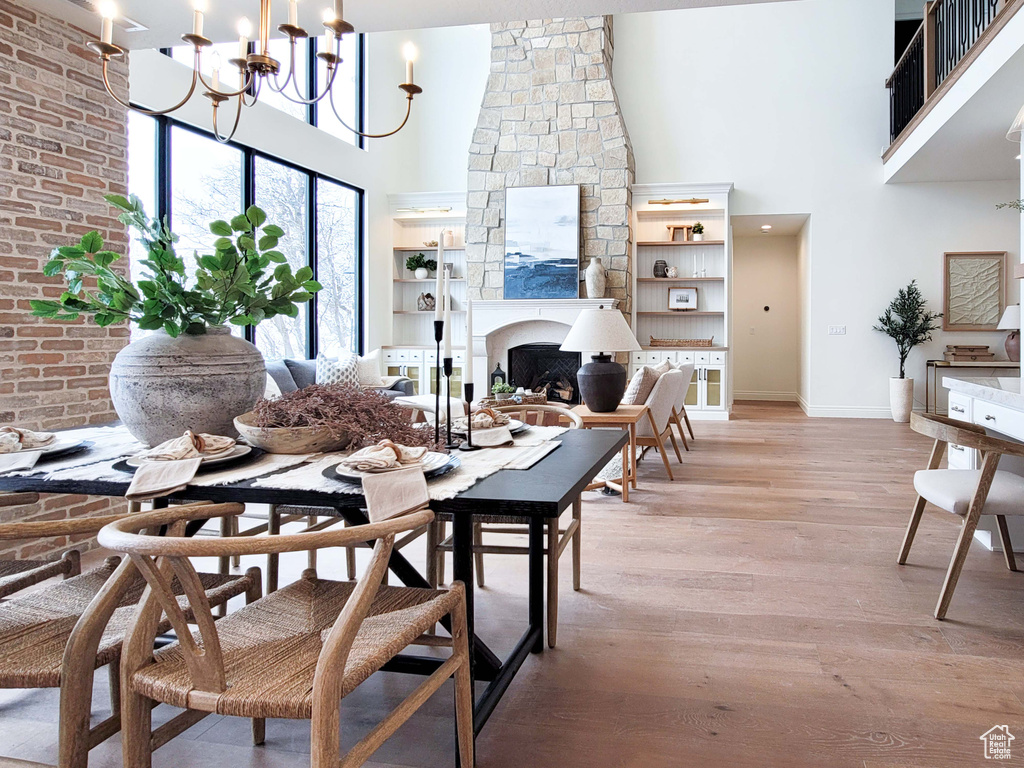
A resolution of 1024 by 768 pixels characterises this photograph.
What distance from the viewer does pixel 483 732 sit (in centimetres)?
181

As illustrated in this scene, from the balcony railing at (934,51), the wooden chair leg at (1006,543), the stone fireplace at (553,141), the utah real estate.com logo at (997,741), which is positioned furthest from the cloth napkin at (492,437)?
the stone fireplace at (553,141)

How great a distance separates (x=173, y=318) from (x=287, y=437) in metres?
0.44

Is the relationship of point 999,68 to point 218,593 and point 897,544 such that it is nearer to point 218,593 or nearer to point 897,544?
point 897,544

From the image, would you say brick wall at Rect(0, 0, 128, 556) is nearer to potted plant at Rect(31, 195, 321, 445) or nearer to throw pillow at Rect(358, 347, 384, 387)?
potted plant at Rect(31, 195, 321, 445)

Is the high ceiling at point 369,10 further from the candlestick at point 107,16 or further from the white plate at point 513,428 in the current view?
the white plate at point 513,428

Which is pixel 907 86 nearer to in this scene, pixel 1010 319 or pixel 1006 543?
pixel 1010 319

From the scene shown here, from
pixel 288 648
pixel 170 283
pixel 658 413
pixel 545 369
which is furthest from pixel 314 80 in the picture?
pixel 288 648

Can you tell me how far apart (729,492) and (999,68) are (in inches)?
124

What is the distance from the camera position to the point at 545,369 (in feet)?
28.6

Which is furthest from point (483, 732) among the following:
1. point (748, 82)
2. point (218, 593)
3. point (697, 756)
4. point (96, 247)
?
point (748, 82)

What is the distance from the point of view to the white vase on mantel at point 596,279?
8.09 metres

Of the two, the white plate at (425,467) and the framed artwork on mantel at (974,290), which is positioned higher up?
the framed artwork on mantel at (974,290)

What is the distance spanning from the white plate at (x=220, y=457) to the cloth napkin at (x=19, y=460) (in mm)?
208

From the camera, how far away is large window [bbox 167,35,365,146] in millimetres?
6301
